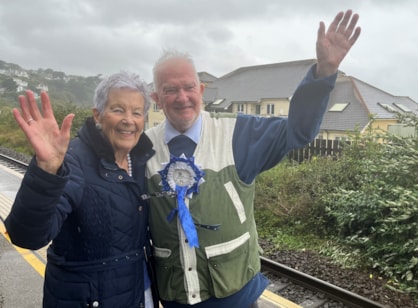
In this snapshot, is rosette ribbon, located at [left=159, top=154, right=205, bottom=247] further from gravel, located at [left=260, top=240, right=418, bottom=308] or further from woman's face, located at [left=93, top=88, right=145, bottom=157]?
gravel, located at [left=260, top=240, right=418, bottom=308]

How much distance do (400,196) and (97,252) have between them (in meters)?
4.18

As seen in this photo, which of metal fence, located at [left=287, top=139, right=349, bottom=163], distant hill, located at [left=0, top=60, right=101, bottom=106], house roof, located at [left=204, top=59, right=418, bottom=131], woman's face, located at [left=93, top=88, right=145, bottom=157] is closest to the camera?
woman's face, located at [left=93, top=88, right=145, bottom=157]

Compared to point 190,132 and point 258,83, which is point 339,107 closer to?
point 258,83

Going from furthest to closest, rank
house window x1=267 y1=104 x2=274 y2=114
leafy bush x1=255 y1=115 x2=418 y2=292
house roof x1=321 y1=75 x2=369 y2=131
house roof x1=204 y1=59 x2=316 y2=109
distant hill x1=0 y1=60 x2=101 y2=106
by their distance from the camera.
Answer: distant hill x1=0 y1=60 x2=101 y2=106, house roof x1=204 y1=59 x2=316 y2=109, house window x1=267 y1=104 x2=274 y2=114, house roof x1=321 y1=75 x2=369 y2=131, leafy bush x1=255 y1=115 x2=418 y2=292

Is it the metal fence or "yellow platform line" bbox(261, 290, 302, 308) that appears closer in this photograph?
"yellow platform line" bbox(261, 290, 302, 308)

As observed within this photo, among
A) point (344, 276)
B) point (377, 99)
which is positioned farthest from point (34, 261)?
point (377, 99)

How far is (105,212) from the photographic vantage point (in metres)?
1.73

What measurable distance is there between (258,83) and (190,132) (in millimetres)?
35017

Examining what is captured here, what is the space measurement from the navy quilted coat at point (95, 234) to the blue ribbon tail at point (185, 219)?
0.64 feet

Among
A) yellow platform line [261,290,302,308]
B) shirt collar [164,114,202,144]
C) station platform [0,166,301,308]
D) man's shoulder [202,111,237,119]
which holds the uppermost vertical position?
man's shoulder [202,111,237,119]

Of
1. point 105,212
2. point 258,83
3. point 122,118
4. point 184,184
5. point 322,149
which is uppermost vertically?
point 258,83

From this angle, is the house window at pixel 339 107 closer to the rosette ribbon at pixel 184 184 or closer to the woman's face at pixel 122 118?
the rosette ribbon at pixel 184 184

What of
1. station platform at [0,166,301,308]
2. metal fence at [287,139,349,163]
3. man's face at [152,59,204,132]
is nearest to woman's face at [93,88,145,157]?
man's face at [152,59,204,132]

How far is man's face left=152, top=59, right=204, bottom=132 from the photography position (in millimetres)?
1978
